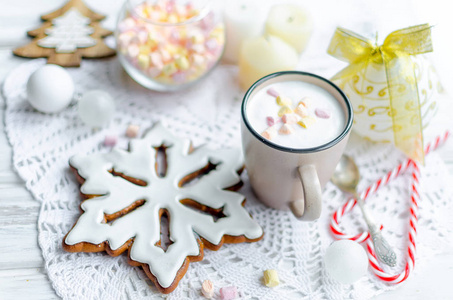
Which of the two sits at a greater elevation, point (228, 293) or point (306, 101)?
point (306, 101)

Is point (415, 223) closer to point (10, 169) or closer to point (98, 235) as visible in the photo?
point (98, 235)

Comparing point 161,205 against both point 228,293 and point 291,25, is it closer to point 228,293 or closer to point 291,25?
point 228,293

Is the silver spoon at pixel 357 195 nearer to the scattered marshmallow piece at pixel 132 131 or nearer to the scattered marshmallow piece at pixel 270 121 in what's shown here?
the scattered marshmallow piece at pixel 270 121

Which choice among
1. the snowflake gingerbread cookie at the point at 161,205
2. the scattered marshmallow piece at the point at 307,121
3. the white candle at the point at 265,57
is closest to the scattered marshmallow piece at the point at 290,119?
the scattered marshmallow piece at the point at 307,121

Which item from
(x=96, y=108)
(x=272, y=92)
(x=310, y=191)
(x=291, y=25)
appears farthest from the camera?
(x=291, y=25)

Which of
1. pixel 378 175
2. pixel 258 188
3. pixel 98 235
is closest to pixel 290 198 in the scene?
pixel 258 188

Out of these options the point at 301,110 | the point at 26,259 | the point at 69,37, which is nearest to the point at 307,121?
the point at 301,110

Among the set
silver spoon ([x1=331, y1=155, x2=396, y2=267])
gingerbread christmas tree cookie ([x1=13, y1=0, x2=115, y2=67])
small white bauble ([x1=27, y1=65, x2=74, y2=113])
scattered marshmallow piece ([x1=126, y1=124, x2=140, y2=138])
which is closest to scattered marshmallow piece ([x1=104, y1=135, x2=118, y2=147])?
scattered marshmallow piece ([x1=126, y1=124, x2=140, y2=138])
